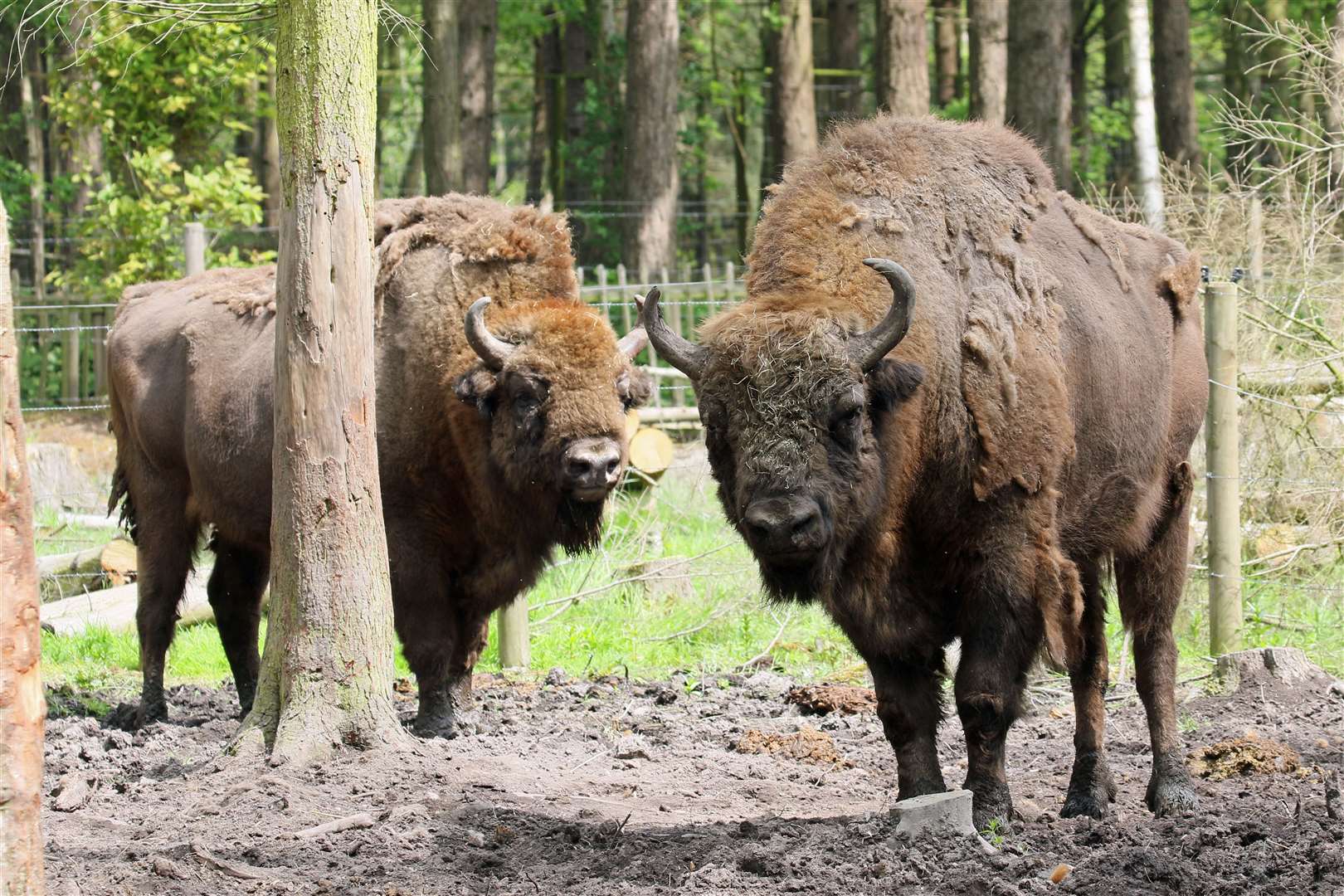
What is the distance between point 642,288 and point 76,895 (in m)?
12.5

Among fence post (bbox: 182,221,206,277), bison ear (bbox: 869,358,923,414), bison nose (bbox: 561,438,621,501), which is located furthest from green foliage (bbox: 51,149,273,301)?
bison ear (bbox: 869,358,923,414)

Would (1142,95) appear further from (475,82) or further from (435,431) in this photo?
(435,431)

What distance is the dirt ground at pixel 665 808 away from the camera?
4488 mm

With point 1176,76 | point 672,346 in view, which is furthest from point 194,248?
point 1176,76

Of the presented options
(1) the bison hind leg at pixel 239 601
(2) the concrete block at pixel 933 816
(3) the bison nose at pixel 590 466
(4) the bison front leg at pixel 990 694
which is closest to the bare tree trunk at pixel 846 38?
(1) the bison hind leg at pixel 239 601

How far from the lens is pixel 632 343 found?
7867mm

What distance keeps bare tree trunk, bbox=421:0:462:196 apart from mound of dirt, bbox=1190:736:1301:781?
48.1ft

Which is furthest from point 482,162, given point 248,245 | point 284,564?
point 284,564

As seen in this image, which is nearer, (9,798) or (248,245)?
(9,798)

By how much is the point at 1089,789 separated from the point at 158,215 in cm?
1354

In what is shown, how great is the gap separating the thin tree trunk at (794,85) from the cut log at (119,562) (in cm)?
1294

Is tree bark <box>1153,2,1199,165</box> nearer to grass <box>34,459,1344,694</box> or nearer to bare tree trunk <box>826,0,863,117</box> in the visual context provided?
bare tree trunk <box>826,0,863,117</box>

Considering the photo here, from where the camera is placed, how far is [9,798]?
334 cm

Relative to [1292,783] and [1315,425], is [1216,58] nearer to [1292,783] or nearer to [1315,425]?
[1315,425]
